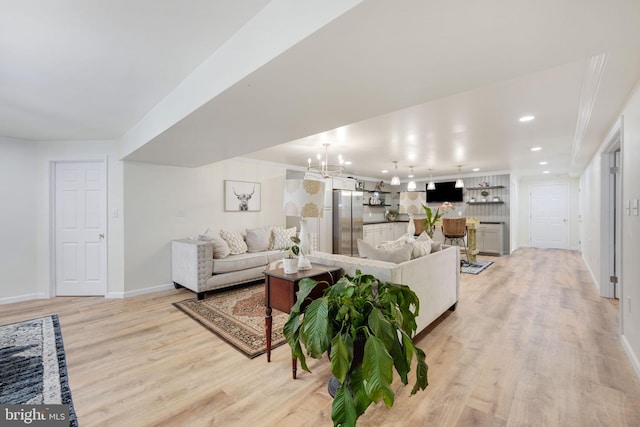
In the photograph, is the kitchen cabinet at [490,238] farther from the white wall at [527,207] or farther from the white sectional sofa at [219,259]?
the white sectional sofa at [219,259]

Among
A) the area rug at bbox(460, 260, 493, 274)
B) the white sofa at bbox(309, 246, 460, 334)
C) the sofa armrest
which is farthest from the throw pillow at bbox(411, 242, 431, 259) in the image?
the area rug at bbox(460, 260, 493, 274)

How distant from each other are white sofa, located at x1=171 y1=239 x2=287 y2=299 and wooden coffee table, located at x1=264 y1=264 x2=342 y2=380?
1823 mm

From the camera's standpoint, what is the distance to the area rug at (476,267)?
5306 mm

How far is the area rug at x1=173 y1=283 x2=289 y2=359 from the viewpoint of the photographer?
2531mm

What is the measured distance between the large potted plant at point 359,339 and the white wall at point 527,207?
7927mm

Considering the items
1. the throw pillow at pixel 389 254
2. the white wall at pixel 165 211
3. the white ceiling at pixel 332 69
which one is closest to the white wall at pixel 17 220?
the white ceiling at pixel 332 69

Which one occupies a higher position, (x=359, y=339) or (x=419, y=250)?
(x=419, y=250)

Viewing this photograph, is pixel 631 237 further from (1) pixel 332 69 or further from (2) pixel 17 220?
(2) pixel 17 220

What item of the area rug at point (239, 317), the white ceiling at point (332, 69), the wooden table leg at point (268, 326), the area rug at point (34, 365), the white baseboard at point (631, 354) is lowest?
the area rug at point (34, 365)

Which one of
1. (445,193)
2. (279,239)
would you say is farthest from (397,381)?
(445,193)

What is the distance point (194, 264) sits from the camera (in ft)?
12.2

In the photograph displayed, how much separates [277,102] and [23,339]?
3244mm

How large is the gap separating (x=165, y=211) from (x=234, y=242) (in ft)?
3.74

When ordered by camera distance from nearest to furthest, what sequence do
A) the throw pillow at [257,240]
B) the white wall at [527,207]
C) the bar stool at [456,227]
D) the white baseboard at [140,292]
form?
1. the white baseboard at [140,292]
2. the throw pillow at [257,240]
3. the bar stool at [456,227]
4. the white wall at [527,207]
